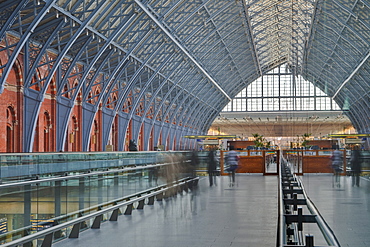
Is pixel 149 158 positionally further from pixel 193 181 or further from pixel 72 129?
pixel 72 129

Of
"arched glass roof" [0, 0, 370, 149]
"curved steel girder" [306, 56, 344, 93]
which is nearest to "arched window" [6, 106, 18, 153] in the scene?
"arched glass roof" [0, 0, 370, 149]

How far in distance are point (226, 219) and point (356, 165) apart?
6958 mm

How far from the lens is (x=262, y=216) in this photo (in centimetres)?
1165

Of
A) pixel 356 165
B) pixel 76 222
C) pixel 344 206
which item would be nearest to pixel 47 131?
pixel 76 222

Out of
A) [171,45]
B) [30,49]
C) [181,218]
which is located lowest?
[181,218]

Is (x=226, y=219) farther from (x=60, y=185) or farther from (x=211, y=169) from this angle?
(x=211, y=169)

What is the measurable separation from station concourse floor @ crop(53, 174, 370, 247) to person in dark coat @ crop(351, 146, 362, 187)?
0.08m

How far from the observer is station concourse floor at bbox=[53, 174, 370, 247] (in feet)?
12.0

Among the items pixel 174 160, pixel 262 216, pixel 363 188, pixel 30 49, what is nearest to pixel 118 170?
pixel 262 216

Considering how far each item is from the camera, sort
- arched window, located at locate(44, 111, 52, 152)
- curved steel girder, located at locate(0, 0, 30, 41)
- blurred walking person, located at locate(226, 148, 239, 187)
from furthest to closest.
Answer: arched window, located at locate(44, 111, 52, 152), blurred walking person, located at locate(226, 148, 239, 187), curved steel girder, located at locate(0, 0, 30, 41)

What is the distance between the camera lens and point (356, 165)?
4.60 m

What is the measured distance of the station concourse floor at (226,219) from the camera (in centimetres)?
365

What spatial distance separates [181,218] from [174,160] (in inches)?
154

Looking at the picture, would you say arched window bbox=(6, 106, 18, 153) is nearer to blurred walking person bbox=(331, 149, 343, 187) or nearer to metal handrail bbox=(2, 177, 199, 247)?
metal handrail bbox=(2, 177, 199, 247)
